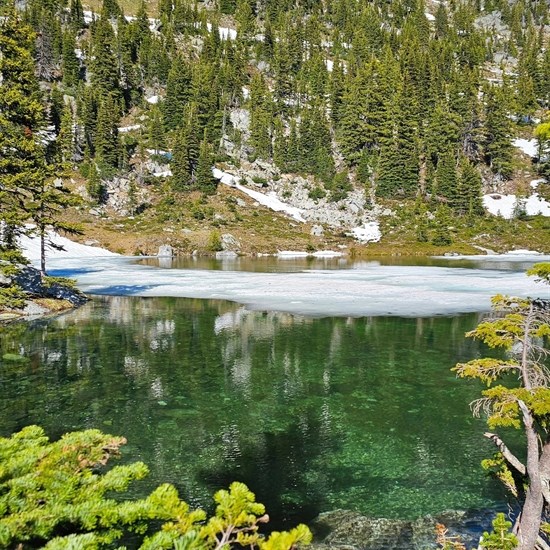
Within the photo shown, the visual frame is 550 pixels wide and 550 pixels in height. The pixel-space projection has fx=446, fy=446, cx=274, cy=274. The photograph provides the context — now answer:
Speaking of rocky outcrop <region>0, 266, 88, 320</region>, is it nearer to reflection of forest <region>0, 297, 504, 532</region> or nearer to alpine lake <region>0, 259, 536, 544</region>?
reflection of forest <region>0, 297, 504, 532</region>

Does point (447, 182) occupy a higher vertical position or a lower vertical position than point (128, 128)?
lower

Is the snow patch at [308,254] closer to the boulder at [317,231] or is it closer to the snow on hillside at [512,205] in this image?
the boulder at [317,231]

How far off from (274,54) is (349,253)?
9722cm

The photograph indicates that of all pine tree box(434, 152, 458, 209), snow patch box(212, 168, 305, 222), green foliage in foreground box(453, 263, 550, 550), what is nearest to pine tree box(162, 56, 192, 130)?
snow patch box(212, 168, 305, 222)

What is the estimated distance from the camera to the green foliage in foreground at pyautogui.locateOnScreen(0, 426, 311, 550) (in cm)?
329

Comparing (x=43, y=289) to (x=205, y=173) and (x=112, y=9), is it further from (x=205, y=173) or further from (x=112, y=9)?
(x=112, y=9)

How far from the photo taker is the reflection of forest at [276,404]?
9.55m

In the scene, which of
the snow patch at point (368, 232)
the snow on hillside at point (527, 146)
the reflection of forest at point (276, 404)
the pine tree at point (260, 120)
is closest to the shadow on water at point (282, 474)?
the reflection of forest at point (276, 404)

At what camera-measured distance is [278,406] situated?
1373 cm

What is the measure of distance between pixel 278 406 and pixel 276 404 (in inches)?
7.2

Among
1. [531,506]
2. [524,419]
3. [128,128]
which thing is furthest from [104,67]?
[531,506]

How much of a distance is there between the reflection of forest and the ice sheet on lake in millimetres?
4844

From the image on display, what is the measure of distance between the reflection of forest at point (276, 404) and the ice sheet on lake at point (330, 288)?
484 cm

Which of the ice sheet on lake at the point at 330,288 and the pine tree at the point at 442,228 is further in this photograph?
the pine tree at the point at 442,228
